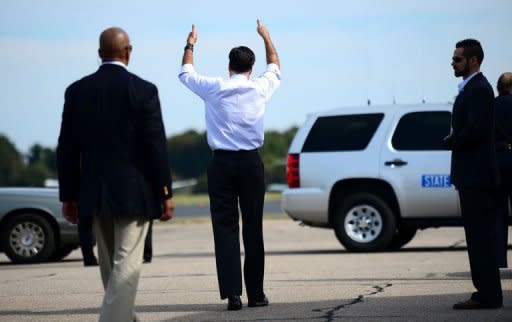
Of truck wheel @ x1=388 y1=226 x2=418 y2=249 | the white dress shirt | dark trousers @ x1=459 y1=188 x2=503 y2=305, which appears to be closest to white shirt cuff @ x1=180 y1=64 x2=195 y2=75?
the white dress shirt

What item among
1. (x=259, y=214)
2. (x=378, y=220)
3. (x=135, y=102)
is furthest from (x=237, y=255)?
(x=378, y=220)

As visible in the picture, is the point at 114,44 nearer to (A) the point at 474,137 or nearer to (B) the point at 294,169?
(A) the point at 474,137

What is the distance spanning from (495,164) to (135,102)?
2934 mm

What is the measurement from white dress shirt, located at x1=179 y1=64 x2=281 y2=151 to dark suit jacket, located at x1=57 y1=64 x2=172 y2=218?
7.09ft

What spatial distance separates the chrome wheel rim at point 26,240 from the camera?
1723cm

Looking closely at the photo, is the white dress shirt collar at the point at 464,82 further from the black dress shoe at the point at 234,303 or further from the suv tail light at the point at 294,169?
the suv tail light at the point at 294,169

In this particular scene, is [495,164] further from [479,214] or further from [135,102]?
[135,102]

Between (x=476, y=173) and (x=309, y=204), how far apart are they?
8.61m

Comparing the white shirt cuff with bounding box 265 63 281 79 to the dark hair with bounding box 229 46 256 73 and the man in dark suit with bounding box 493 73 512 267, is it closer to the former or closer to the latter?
the dark hair with bounding box 229 46 256 73

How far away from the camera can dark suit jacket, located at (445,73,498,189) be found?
340 inches

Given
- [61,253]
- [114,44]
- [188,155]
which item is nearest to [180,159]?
Answer: [188,155]

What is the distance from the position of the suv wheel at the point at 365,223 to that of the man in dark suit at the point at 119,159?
10062mm

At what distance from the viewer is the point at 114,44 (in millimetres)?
7152

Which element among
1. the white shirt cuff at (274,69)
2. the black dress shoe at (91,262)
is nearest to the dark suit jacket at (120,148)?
the white shirt cuff at (274,69)
